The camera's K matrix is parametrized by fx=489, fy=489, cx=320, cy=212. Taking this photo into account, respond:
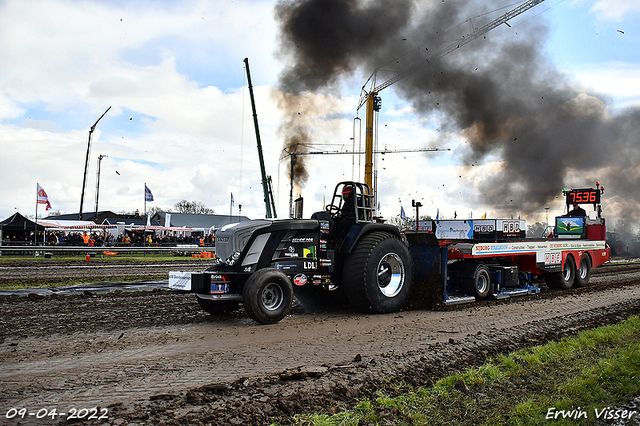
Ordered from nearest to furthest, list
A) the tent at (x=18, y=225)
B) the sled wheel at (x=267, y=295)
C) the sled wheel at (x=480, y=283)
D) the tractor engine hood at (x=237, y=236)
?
the sled wheel at (x=267, y=295)
the tractor engine hood at (x=237, y=236)
the sled wheel at (x=480, y=283)
the tent at (x=18, y=225)

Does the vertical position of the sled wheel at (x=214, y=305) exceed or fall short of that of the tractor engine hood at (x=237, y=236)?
it falls short

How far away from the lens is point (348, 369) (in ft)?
15.9

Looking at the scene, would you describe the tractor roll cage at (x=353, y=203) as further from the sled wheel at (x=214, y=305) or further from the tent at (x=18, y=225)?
the tent at (x=18, y=225)

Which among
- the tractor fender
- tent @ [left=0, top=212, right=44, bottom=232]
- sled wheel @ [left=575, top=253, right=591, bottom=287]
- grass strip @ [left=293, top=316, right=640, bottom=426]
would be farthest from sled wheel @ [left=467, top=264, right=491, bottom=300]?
tent @ [left=0, top=212, right=44, bottom=232]

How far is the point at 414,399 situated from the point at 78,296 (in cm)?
817

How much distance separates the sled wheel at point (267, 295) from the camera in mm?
6824

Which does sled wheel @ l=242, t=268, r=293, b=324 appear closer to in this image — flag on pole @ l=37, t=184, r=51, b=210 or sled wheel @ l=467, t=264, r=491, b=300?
sled wheel @ l=467, t=264, r=491, b=300

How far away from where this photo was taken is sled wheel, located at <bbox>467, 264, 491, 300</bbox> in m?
9.96

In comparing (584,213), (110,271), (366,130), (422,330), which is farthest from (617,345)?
(366,130)

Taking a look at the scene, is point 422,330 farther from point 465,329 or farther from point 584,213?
point 584,213

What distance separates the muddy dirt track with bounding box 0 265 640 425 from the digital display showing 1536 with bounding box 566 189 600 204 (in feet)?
23.9

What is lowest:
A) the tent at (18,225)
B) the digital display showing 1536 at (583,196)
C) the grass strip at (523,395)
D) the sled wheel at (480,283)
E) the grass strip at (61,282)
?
the grass strip at (523,395)

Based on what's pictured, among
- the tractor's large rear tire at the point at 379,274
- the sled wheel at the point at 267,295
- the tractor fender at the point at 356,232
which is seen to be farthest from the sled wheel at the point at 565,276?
the sled wheel at the point at 267,295

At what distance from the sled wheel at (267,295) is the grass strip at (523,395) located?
3.03 meters
